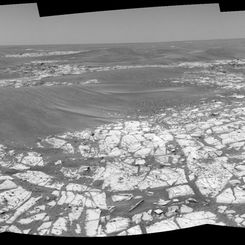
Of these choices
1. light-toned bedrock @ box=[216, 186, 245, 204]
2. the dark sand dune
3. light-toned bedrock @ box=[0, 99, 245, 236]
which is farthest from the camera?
the dark sand dune

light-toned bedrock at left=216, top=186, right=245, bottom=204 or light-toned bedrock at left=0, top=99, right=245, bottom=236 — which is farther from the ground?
light-toned bedrock at left=0, top=99, right=245, bottom=236

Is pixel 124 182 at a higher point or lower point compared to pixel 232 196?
higher

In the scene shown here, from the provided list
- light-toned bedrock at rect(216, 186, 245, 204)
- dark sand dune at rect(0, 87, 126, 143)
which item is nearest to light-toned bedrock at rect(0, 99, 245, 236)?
light-toned bedrock at rect(216, 186, 245, 204)

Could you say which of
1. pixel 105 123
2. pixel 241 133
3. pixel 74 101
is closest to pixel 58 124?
pixel 105 123

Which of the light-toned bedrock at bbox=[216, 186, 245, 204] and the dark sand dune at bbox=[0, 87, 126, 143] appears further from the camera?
the dark sand dune at bbox=[0, 87, 126, 143]

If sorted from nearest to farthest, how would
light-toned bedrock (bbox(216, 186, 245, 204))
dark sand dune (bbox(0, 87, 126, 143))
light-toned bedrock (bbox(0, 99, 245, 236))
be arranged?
light-toned bedrock (bbox(0, 99, 245, 236)), light-toned bedrock (bbox(216, 186, 245, 204)), dark sand dune (bbox(0, 87, 126, 143))

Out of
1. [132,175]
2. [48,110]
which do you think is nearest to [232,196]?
[132,175]

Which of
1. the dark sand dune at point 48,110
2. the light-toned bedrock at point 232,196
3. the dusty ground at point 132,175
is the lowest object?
the light-toned bedrock at point 232,196

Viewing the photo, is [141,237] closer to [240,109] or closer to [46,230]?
[46,230]

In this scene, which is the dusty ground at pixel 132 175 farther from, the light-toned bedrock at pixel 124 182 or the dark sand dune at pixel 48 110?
the dark sand dune at pixel 48 110

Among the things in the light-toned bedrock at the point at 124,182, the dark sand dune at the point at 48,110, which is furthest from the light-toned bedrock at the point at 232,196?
the dark sand dune at the point at 48,110

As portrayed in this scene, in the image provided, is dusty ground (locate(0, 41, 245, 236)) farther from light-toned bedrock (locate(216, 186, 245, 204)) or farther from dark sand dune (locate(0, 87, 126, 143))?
dark sand dune (locate(0, 87, 126, 143))

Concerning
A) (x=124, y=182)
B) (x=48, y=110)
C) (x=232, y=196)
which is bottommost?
(x=232, y=196)

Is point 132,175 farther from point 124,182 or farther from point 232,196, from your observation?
point 232,196
